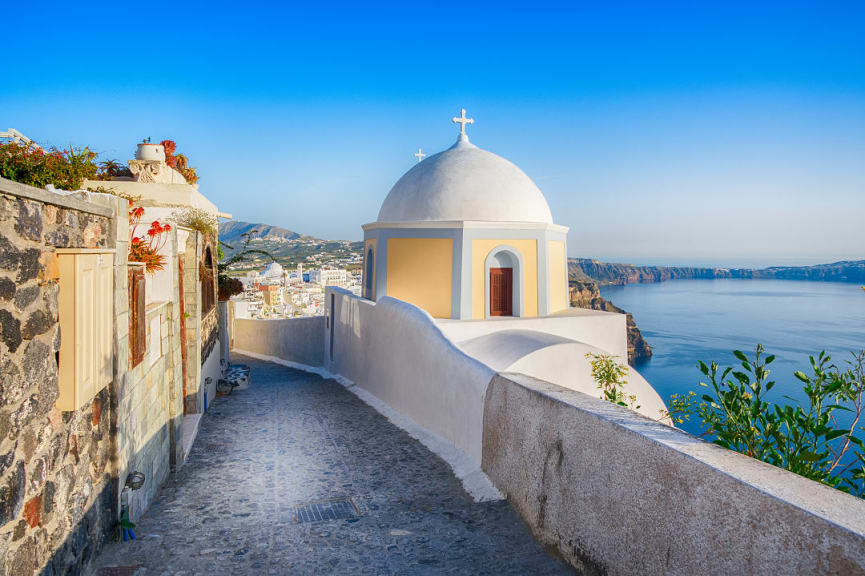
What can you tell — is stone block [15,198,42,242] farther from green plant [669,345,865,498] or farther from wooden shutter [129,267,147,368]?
green plant [669,345,865,498]

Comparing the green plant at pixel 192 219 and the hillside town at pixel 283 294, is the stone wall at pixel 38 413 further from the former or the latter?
the hillside town at pixel 283 294

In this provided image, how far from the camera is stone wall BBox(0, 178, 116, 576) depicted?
7.31 feet

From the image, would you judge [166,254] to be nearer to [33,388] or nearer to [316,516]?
[316,516]

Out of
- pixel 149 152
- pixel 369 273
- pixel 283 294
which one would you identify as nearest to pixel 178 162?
pixel 149 152

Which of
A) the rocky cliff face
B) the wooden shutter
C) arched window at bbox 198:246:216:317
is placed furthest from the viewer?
the rocky cliff face

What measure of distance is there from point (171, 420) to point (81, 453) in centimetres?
255

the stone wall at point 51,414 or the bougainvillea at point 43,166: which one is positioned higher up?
the bougainvillea at point 43,166

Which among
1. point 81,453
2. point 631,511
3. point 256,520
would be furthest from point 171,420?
point 631,511

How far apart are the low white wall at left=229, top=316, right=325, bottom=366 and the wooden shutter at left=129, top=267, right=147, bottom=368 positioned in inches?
450

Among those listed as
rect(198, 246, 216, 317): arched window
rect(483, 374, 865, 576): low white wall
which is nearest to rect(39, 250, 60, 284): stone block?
rect(483, 374, 865, 576): low white wall

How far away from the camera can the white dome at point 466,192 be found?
1124 centimetres

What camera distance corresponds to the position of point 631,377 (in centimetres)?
779

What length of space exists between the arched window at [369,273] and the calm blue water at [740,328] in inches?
676

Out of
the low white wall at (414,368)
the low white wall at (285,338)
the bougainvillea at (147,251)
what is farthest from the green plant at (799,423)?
the low white wall at (285,338)
